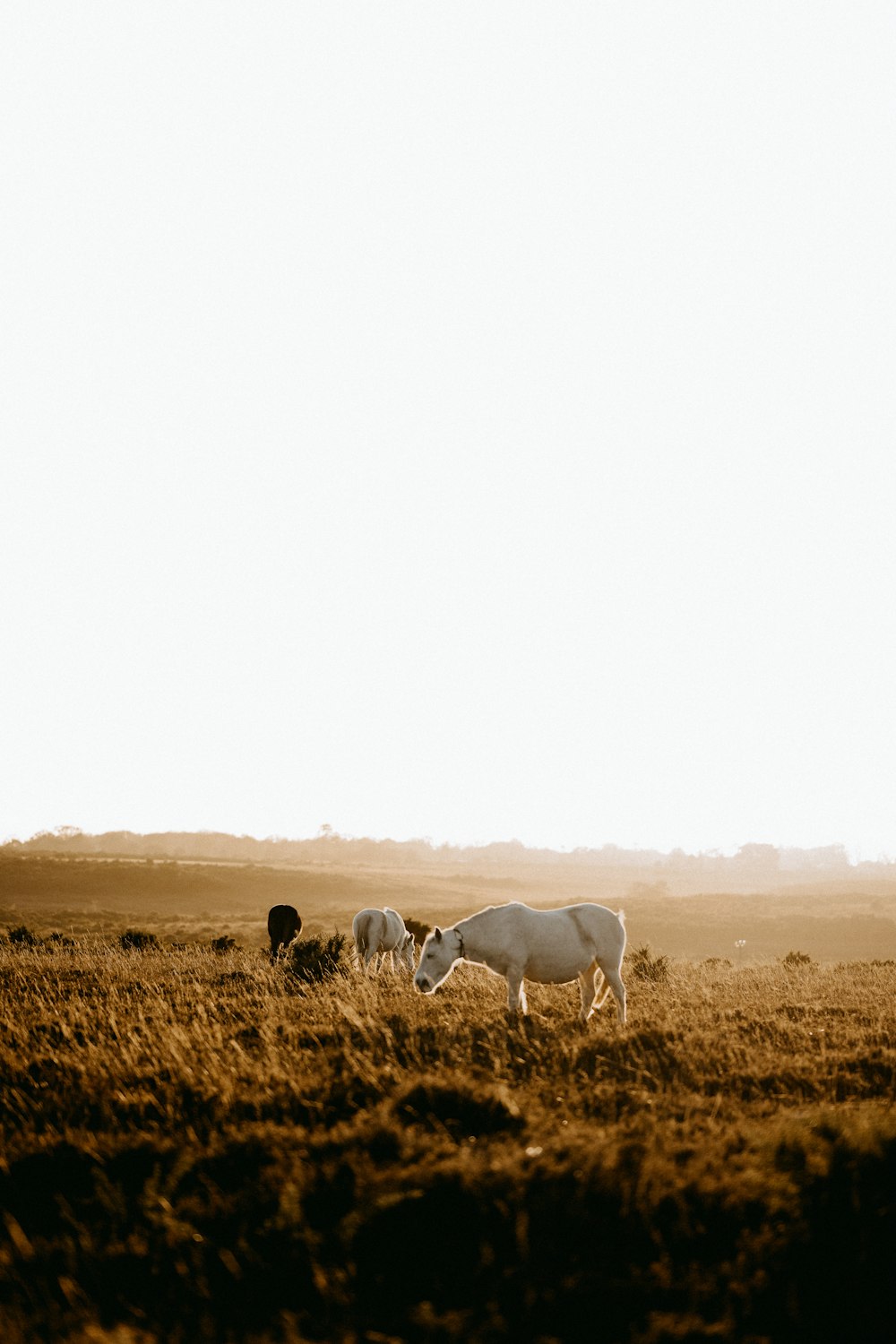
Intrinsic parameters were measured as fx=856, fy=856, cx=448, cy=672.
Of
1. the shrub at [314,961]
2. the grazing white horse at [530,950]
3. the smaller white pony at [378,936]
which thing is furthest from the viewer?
the smaller white pony at [378,936]

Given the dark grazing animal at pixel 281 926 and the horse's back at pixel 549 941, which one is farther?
the dark grazing animal at pixel 281 926

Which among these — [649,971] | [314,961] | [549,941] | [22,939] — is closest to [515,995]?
[549,941]

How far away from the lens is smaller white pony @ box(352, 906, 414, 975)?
69.8 ft

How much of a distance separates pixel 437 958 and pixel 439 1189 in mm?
6335

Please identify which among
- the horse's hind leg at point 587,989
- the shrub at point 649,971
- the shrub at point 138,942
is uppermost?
the horse's hind leg at point 587,989

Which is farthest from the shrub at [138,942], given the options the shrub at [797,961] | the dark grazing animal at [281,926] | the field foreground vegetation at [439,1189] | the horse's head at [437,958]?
the shrub at [797,961]

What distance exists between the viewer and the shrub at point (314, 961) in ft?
53.8

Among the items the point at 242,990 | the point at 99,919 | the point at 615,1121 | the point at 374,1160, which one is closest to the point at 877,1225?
the point at 615,1121

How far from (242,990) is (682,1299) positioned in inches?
434

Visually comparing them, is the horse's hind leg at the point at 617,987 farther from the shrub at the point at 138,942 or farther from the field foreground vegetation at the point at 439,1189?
the shrub at the point at 138,942

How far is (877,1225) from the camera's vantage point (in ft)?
16.3

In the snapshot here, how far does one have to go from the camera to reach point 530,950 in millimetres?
11406

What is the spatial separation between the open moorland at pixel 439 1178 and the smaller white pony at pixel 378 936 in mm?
10317

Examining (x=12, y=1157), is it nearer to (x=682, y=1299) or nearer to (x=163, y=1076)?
(x=163, y=1076)
